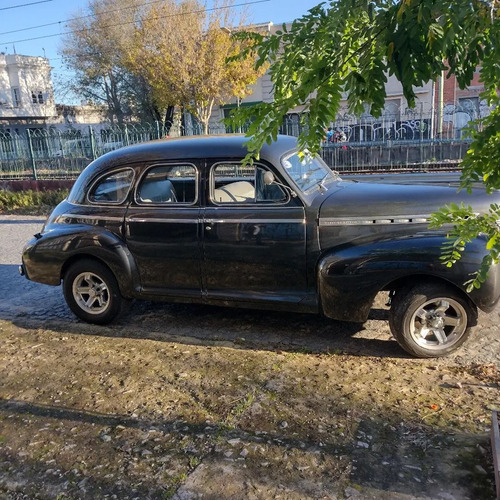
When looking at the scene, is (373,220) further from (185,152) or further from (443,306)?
(185,152)

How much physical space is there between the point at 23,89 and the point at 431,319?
57086mm

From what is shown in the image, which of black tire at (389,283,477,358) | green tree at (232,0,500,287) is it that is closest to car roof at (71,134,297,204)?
black tire at (389,283,477,358)

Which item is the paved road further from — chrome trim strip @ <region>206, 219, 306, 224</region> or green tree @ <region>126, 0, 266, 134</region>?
green tree @ <region>126, 0, 266, 134</region>

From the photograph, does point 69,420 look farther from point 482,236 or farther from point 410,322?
point 482,236

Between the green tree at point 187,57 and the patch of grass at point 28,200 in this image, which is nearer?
the patch of grass at point 28,200

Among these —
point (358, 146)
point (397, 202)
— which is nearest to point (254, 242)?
point (397, 202)

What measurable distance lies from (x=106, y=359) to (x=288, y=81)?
3.53m

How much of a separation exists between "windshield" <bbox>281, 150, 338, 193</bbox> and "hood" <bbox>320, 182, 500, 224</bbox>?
32cm

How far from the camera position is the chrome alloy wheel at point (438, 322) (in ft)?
13.8

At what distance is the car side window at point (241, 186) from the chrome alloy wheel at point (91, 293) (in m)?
1.72

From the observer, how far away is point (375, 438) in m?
3.22

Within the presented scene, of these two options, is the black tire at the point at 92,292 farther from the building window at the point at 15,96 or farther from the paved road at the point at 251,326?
the building window at the point at 15,96

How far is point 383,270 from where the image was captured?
420cm

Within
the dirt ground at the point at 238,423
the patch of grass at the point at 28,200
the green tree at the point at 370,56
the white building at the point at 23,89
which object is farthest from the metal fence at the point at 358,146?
the white building at the point at 23,89
